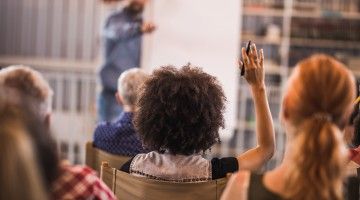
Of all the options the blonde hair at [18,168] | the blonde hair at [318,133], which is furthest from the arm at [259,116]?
the blonde hair at [18,168]

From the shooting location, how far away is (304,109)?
1404 millimetres

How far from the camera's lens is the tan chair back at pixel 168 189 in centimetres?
176

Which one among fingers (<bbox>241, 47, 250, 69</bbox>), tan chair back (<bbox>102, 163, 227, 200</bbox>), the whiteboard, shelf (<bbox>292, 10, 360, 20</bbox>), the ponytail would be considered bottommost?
tan chair back (<bbox>102, 163, 227, 200</bbox>)

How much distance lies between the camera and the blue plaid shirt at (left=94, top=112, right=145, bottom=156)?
8.48 feet

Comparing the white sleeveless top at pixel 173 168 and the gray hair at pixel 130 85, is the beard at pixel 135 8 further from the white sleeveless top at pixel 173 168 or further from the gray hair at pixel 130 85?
the white sleeveless top at pixel 173 168

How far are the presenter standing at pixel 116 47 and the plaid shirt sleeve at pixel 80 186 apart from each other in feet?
8.07

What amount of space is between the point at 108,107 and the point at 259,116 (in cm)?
226

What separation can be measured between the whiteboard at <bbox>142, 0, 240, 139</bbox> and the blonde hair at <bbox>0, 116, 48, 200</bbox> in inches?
145

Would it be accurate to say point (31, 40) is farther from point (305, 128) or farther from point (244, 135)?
point (305, 128)

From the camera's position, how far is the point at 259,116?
189cm

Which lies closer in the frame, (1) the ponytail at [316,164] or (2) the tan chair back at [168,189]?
(1) the ponytail at [316,164]

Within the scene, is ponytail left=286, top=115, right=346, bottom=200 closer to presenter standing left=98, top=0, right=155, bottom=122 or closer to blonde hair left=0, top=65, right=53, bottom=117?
blonde hair left=0, top=65, right=53, bottom=117

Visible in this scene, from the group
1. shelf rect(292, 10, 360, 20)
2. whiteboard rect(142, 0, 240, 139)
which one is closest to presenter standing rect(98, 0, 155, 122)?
whiteboard rect(142, 0, 240, 139)

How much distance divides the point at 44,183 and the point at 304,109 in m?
0.70
